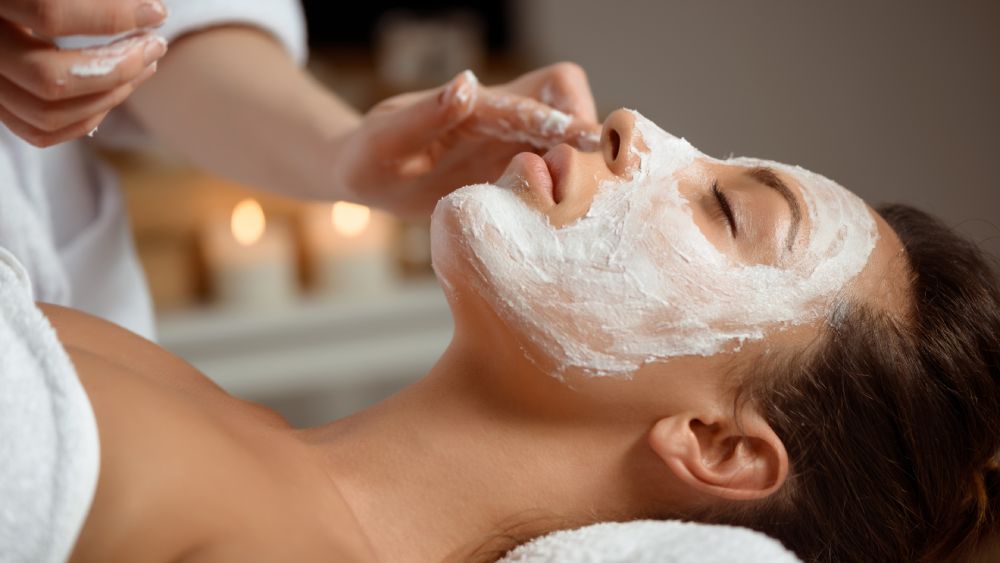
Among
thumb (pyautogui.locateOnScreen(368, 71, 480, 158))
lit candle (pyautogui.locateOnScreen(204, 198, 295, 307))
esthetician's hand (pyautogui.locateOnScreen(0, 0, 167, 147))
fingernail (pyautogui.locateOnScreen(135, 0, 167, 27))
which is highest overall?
fingernail (pyautogui.locateOnScreen(135, 0, 167, 27))

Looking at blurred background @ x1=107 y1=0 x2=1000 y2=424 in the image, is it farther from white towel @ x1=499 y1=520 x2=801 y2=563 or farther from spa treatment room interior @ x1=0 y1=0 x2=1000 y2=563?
white towel @ x1=499 y1=520 x2=801 y2=563

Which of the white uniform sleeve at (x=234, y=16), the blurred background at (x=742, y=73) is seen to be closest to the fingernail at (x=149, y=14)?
the white uniform sleeve at (x=234, y=16)

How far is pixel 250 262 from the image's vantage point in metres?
2.16

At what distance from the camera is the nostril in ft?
3.15

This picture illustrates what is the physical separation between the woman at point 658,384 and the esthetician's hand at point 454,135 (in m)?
0.12

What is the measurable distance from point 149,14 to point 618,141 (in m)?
0.43

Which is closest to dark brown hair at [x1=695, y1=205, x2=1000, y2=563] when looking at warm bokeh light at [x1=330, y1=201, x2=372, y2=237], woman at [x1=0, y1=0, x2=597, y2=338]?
woman at [x1=0, y1=0, x2=597, y2=338]

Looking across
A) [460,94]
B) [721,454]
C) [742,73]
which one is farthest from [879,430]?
[742,73]

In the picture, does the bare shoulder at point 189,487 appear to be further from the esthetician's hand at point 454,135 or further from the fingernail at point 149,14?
the esthetician's hand at point 454,135

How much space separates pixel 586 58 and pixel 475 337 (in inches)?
68.6

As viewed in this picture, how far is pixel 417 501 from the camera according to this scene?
2.90 ft

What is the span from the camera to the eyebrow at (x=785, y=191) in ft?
3.01

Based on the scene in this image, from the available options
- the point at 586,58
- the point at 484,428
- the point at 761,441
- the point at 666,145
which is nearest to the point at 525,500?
the point at 484,428

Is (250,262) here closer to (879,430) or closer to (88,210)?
(88,210)
